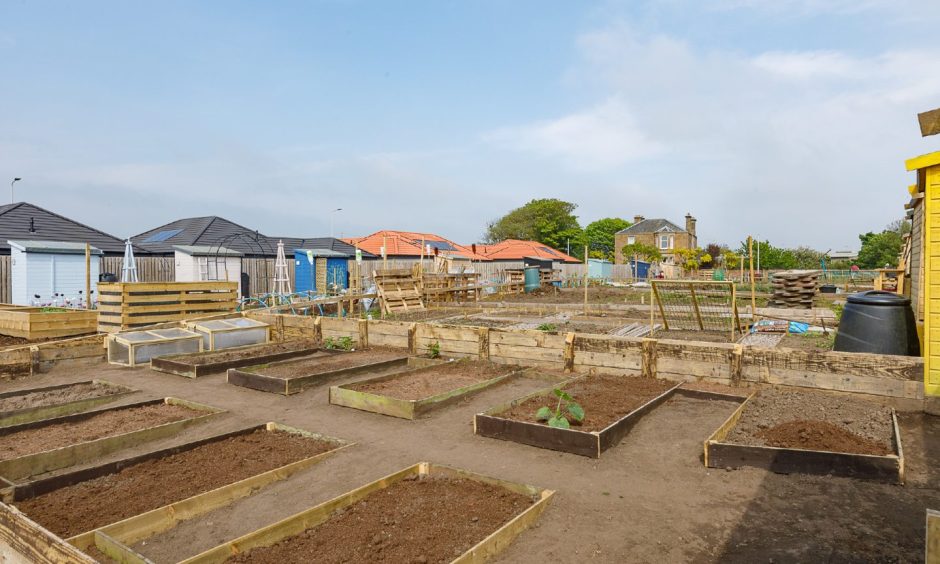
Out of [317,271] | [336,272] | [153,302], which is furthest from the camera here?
[336,272]

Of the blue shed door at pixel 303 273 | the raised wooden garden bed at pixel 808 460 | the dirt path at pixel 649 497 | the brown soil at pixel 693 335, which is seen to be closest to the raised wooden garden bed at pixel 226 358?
the dirt path at pixel 649 497

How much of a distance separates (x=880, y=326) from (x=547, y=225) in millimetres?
67490

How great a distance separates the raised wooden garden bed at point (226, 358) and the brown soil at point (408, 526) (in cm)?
657

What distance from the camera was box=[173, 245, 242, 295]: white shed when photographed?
2186 centimetres

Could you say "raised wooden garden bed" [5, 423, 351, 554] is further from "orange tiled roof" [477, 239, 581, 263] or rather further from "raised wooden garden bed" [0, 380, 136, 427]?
"orange tiled roof" [477, 239, 581, 263]

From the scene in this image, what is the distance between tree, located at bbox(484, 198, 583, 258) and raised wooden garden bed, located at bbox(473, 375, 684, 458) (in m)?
68.0

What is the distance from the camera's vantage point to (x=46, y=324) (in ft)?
40.4

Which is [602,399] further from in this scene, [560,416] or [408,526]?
[408,526]

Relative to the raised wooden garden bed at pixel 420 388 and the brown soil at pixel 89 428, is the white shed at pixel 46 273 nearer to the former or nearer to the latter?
the brown soil at pixel 89 428

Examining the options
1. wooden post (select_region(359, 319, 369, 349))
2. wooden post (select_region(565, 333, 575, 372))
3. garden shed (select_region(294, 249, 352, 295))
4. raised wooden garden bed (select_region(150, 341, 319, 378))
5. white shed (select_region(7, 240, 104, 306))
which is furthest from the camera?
garden shed (select_region(294, 249, 352, 295))

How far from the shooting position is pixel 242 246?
27.4 metres

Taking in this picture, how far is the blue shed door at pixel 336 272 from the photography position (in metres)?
26.5

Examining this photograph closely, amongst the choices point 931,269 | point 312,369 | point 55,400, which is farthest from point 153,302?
point 931,269

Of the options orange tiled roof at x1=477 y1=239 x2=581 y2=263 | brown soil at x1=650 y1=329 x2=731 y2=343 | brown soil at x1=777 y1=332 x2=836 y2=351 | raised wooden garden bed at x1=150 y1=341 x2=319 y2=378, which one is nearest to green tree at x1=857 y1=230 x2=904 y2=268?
orange tiled roof at x1=477 y1=239 x2=581 y2=263
